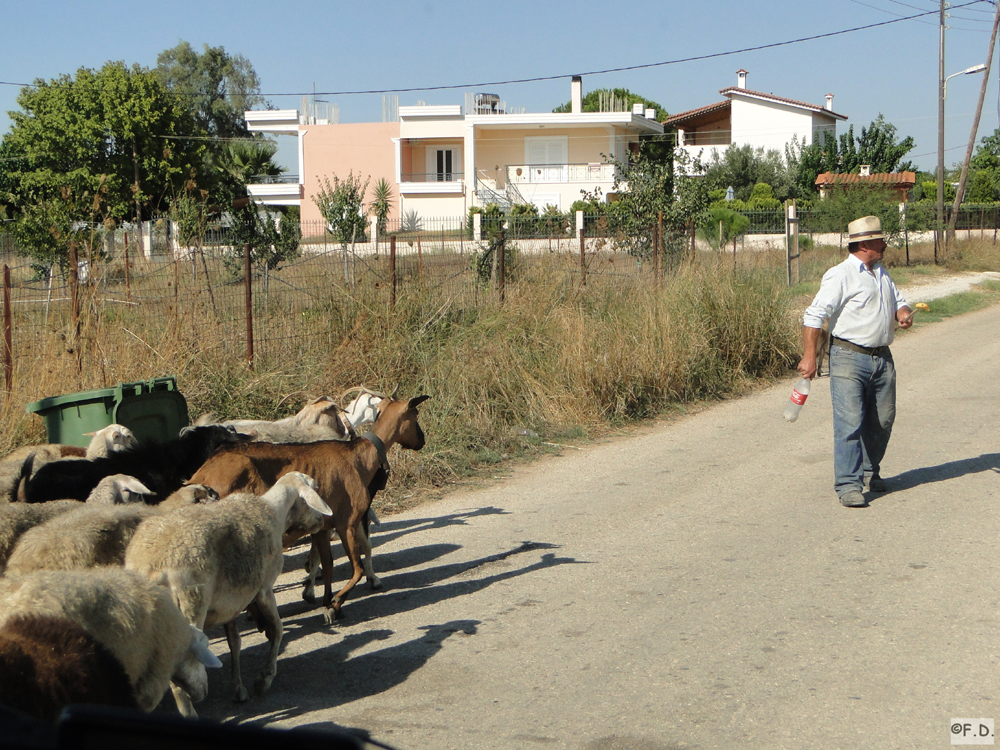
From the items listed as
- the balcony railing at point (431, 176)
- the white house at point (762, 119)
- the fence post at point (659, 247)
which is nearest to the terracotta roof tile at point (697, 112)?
the white house at point (762, 119)

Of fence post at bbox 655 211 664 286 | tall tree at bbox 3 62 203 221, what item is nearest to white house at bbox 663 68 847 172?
tall tree at bbox 3 62 203 221

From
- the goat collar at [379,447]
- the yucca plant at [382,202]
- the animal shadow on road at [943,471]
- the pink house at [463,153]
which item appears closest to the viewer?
the goat collar at [379,447]

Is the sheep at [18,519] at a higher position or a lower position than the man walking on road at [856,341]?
lower

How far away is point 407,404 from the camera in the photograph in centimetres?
679

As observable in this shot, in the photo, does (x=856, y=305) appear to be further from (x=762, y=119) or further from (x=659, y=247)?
(x=762, y=119)

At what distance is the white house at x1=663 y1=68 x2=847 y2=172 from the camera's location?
56625mm

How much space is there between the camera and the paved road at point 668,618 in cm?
417

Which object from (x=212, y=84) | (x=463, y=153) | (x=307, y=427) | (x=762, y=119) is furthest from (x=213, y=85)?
(x=307, y=427)

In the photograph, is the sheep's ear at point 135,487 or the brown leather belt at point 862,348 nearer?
the sheep's ear at point 135,487

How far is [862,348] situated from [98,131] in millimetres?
44262

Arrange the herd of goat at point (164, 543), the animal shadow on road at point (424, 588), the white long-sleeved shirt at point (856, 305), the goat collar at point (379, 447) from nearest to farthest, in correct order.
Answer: the herd of goat at point (164, 543) < the animal shadow on road at point (424, 588) < the goat collar at point (379, 447) < the white long-sleeved shirt at point (856, 305)

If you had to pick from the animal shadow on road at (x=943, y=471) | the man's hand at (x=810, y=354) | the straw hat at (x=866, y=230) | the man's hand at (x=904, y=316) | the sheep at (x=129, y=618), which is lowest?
the animal shadow on road at (x=943, y=471)

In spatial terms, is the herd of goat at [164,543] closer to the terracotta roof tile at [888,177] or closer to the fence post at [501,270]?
the fence post at [501,270]

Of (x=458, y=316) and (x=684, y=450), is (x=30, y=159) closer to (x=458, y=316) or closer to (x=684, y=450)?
(x=458, y=316)
